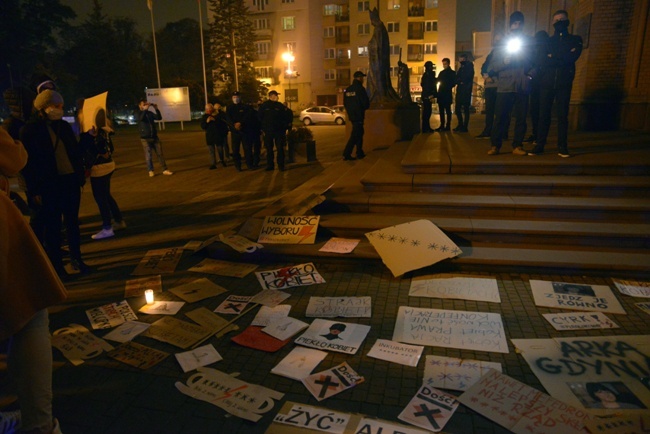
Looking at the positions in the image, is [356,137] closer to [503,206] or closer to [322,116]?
[503,206]

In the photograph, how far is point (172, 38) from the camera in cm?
7581

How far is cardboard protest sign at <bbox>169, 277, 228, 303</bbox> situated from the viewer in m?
4.91

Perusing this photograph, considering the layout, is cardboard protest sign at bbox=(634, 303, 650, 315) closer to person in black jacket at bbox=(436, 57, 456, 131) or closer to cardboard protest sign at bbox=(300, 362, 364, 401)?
cardboard protest sign at bbox=(300, 362, 364, 401)

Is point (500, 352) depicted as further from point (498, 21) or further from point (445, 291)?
point (498, 21)

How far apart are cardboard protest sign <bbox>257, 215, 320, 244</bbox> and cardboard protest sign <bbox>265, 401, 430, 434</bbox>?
3.22 m

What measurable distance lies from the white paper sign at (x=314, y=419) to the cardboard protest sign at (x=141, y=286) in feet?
8.73

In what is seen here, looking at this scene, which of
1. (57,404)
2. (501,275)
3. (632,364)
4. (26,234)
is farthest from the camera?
(501,275)

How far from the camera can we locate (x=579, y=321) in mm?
4113

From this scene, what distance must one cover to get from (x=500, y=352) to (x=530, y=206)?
298 centimetres

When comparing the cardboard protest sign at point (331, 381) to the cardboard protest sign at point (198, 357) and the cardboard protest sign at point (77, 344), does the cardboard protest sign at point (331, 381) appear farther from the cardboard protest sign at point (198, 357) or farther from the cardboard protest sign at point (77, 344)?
the cardboard protest sign at point (77, 344)

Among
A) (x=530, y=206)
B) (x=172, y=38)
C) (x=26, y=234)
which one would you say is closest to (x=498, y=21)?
(x=530, y=206)

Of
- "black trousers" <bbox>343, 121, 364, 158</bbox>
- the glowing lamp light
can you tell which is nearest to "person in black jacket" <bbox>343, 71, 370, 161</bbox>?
"black trousers" <bbox>343, 121, 364, 158</bbox>

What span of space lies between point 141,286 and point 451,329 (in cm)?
336

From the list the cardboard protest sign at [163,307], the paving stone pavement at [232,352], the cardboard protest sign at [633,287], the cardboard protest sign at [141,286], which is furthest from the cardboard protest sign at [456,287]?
the cardboard protest sign at [141,286]
